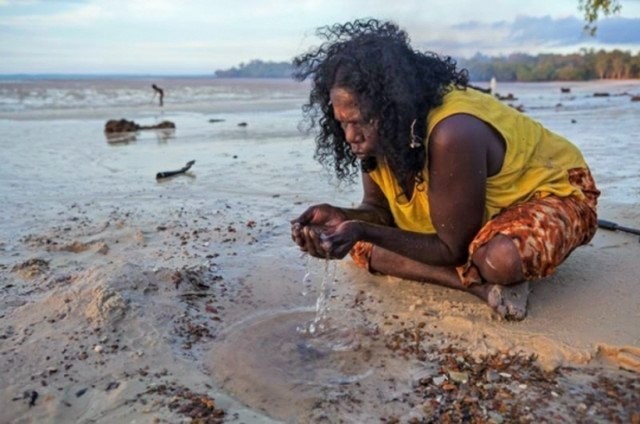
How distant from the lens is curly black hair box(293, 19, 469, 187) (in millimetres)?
2656

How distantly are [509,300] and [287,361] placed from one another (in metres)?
1.09

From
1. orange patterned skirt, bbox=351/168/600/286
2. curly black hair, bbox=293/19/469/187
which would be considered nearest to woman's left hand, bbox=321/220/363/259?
curly black hair, bbox=293/19/469/187

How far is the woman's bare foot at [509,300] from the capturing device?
2.92 meters

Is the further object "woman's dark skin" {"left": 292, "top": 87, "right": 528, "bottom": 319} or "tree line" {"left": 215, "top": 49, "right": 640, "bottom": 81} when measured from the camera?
"tree line" {"left": 215, "top": 49, "right": 640, "bottom": 81}

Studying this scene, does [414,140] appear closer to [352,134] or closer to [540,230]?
[352,134]

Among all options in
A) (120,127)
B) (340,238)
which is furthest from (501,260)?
(120,127)

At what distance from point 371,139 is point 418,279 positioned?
1006 mm

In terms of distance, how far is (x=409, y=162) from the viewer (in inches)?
109

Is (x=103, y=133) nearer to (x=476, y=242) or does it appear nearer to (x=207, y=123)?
(x=207, y=123)

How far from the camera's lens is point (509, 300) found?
2.94 meters

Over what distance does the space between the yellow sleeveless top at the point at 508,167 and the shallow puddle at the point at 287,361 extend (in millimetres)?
660

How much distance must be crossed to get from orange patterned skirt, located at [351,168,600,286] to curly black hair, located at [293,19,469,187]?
0.47 meters

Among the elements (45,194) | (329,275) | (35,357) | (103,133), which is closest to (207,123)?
(103,133)

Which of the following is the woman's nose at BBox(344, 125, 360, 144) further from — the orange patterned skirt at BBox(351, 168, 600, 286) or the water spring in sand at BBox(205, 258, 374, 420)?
the water spring in sand at BBox(205, 258, 374, 420)
